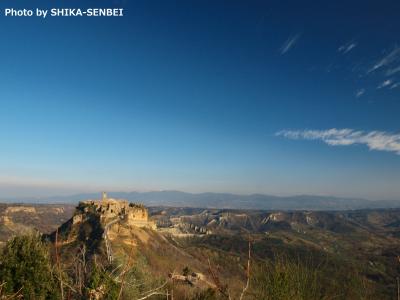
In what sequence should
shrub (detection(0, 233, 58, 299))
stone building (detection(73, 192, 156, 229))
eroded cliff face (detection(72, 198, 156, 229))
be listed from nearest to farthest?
shrub (detection(0, 233, 58, 299))
eroded cliff face (detection(72, 198, 156, 229))
stone building (detection(73, 192, 156, 229))

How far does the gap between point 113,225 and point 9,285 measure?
8240 cm

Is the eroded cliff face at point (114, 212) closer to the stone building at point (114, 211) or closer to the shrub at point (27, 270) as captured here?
A: the stone building at point (114, 211)

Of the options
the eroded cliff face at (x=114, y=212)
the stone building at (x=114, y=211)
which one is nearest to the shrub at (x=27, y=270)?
the eroded cliff face at (x=114, y=212)

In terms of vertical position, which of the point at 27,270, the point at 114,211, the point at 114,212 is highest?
the point at 27,270

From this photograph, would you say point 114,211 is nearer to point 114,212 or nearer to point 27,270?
point 114,212

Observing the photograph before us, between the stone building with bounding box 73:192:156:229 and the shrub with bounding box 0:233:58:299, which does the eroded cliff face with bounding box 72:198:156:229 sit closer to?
the stone building with bounding box 73:192:156:229

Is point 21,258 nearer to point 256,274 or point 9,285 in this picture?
point 9,285

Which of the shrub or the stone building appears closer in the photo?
the shrub

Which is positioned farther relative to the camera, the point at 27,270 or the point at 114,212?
the point at 114,212

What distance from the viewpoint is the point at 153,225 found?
12988 centimetres

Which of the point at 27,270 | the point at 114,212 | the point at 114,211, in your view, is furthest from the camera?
the point at 114,211

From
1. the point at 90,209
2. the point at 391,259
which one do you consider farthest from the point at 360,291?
the point at 391,259

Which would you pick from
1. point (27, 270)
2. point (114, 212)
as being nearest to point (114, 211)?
point (114, 212)

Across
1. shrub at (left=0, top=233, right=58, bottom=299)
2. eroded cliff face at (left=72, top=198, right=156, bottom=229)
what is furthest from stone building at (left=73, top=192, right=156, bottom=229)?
shrub at (left=0, top=233, right=58, bottom=299)
